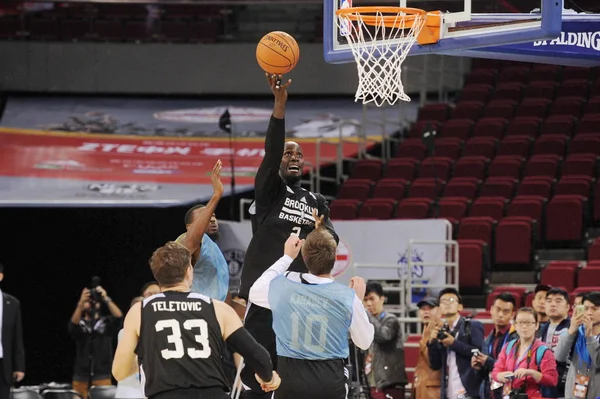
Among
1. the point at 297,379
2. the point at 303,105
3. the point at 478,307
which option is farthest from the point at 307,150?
the point at 297,379

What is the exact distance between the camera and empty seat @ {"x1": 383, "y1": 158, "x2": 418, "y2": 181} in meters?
18.3

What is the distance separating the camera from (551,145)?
17625mm

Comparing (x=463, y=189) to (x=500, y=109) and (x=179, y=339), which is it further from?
(x=179, y=339)

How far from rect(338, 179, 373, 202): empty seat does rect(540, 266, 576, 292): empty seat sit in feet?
15.0

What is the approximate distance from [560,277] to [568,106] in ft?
19.3

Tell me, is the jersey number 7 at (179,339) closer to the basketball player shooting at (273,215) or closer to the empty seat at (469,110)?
the basketball player shooting at (273,215)

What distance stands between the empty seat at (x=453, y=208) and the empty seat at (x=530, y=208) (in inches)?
26.2

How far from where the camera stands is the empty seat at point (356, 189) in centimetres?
1795

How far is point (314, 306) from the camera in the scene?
6.72m

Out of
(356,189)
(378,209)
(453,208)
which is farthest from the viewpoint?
(356,189)

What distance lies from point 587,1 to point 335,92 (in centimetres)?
513

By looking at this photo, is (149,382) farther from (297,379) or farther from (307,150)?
(307,150)

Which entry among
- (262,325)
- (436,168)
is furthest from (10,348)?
(436,168)

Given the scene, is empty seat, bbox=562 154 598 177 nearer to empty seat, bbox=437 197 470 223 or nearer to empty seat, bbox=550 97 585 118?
empty seat, bbox=437 197 470 223
